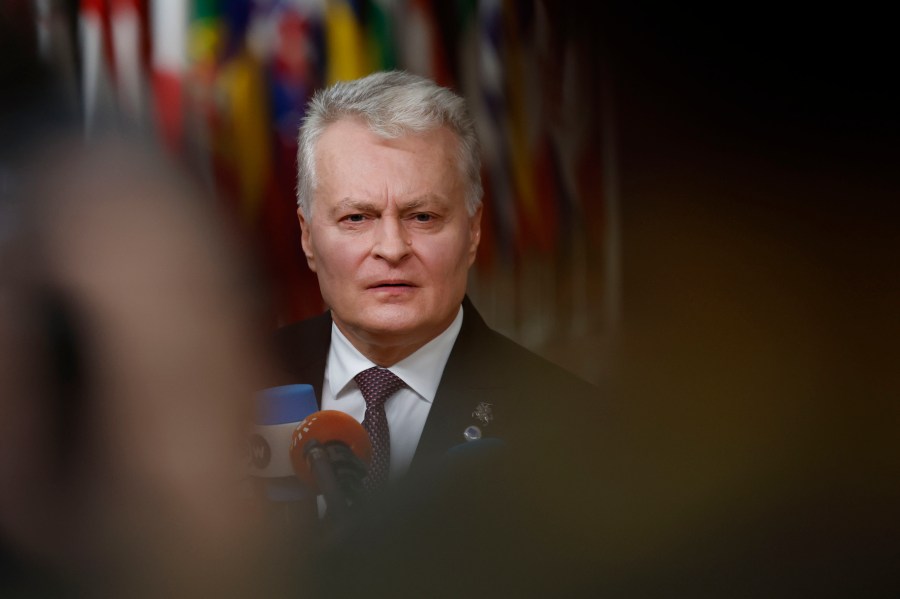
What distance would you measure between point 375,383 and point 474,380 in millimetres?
107

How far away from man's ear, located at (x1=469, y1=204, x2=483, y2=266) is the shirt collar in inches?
2.8

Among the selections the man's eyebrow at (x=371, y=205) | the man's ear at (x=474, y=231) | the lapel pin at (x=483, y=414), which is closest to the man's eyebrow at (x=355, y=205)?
the man's eyebrow at (x=371, y=205)

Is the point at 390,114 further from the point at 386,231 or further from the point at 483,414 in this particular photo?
the point at 483,414

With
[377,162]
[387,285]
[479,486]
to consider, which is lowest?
[479,486]

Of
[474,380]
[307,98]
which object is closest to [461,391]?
[474,380]

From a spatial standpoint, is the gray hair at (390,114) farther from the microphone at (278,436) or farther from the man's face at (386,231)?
the microphone at (278,436)

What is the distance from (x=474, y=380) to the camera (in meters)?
0.99

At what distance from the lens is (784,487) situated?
1.17m

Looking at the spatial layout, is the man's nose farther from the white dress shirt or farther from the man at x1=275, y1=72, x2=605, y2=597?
the white dress shirt

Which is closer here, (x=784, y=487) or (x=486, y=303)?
(x=486, y=303)

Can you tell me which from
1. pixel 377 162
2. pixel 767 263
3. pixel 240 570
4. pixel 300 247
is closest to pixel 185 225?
pixel 300 247

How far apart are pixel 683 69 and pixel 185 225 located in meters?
0.62

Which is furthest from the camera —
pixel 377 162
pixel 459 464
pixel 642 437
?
pixel 642 437

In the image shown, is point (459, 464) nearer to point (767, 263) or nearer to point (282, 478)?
point (282, 478)
